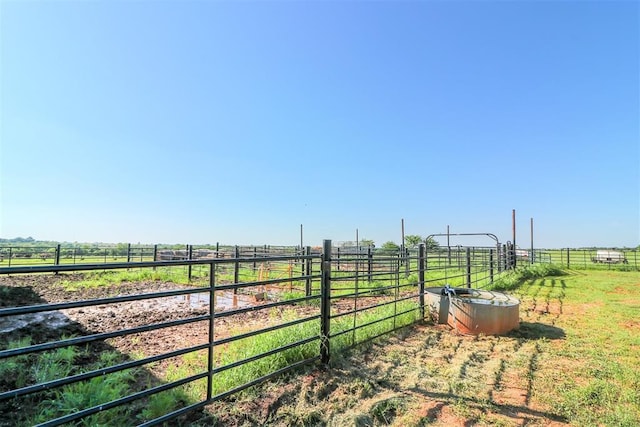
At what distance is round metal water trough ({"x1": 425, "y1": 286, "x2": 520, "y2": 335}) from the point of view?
4.88m

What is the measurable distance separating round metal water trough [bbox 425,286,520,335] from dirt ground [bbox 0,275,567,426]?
0.52 feet

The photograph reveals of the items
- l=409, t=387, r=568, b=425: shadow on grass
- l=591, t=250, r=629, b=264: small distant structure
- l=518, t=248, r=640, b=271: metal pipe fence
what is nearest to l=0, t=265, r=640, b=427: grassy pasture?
l=409, t=387, r=568, b=425: shadow on grass

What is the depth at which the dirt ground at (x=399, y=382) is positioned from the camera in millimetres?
2570

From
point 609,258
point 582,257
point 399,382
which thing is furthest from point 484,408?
point 582,257

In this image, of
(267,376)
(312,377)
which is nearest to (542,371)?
(312,377)

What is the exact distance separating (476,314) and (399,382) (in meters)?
2.32

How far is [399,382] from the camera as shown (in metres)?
3.21

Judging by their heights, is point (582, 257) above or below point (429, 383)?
above

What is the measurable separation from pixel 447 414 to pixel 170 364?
2.93m

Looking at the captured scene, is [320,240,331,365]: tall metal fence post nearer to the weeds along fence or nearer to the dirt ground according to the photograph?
the weeds along fence

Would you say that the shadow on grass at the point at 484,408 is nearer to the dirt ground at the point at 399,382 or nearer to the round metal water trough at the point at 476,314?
the dirt ground at the point at 399,382

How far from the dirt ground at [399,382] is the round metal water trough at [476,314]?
16 centimetres

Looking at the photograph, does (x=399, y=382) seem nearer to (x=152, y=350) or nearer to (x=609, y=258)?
(x=152, y=350)

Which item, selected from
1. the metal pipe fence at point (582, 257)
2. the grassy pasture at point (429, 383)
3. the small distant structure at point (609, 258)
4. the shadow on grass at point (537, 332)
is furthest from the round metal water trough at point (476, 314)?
the small distant structure at point (609, 258)
